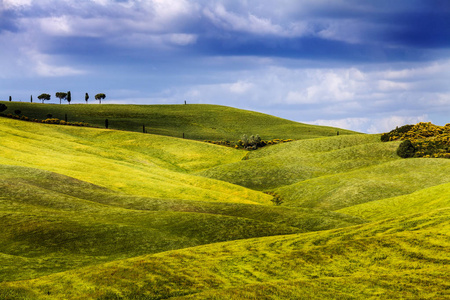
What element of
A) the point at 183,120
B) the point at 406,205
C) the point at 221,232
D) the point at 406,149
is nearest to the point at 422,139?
the point at 406,149

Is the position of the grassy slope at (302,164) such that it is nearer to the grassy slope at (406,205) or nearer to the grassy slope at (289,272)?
the grassy slope at (406,205)

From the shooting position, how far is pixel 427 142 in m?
89.8

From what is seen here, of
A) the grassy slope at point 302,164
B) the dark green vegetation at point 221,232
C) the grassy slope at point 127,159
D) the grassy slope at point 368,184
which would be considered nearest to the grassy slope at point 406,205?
the dark green vegetation at point 221,232

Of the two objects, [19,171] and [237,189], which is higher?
[19,171]

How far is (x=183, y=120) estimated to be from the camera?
172 meters

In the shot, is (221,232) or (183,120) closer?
(221,232)

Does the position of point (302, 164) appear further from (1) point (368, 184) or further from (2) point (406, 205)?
(2) point (406, 205)

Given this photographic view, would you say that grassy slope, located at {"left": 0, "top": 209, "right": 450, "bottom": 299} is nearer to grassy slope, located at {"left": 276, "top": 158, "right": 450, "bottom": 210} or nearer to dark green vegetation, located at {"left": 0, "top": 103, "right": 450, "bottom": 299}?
dark green vegetation, located at {"left": 0, "top": 103, "right": 450, "bottom": 299}

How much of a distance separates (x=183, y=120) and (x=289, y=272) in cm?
15061

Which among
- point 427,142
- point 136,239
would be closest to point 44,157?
point 136,239

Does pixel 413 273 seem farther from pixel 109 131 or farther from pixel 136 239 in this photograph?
pixel 109 131

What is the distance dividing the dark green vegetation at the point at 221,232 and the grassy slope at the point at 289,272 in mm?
73

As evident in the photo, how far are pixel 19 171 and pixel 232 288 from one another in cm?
4045

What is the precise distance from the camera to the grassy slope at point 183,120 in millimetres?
148125
